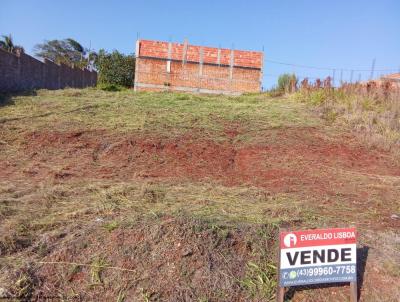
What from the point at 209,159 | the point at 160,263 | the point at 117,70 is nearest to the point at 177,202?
the point at 160,263

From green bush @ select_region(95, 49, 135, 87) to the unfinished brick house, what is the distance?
4119mm

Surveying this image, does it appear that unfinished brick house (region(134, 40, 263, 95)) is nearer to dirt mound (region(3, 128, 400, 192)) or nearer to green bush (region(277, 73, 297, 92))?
green bush (region(277, 73, 297, 92))

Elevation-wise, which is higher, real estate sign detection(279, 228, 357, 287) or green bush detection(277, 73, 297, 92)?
green bush detection(277, 73, 297, 92)

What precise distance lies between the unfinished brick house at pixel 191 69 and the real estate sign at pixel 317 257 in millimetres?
18499

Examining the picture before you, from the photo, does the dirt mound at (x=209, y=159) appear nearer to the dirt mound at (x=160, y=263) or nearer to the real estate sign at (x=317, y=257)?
the dirt mound at (x=160, y=263)

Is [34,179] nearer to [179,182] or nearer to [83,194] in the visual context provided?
[83,194]

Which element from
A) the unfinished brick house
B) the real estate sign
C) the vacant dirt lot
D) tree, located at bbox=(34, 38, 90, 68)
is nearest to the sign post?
the real estate sign

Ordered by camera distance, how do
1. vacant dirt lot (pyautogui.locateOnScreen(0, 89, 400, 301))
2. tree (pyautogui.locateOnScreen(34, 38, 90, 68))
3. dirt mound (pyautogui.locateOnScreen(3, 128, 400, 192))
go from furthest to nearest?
1. tree (pyautogui.locateOnScreen(34, 38, 90, 68))
2. dirt mound (pyautogui.locateOnScreen(3, 128, 400, 192))
3. vacant dirt lot (pyautogui.locateOnScreen(0, 89, 400, 301))

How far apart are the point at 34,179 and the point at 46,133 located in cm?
231

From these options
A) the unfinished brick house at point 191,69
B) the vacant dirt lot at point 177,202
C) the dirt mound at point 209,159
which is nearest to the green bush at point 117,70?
the unfinished brick house at point 191,69

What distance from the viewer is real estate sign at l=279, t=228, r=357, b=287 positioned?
118 inches

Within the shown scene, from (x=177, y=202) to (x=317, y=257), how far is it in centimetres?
179

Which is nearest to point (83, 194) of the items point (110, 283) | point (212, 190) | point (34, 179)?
point (34, 179)

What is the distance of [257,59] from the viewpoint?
2198 cm
